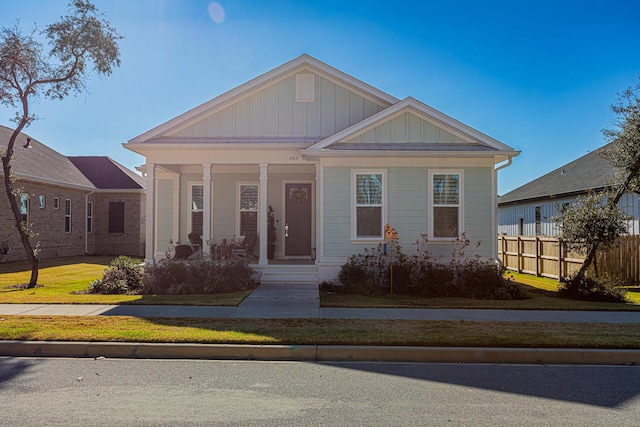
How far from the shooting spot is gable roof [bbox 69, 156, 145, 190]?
81.8ft

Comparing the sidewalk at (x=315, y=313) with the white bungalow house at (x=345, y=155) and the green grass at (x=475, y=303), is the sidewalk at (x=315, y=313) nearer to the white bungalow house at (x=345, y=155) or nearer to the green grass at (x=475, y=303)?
the green grass at (x=475, y=303)

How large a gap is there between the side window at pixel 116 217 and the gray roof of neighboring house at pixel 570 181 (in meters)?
21.1

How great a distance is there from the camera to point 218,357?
6410 mm

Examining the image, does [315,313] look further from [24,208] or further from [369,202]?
[24,208]

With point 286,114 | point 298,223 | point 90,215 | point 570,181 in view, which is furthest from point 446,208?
point 90,215

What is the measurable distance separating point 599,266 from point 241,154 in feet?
38.4

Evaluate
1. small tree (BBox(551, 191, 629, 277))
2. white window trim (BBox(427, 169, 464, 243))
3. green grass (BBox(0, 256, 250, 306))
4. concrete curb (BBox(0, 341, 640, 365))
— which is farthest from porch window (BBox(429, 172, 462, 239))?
concrete curb (BBox(0, 341, 640, 365))

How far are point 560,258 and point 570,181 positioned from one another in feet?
33.1

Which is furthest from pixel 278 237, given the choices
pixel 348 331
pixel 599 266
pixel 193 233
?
pixel 599 266

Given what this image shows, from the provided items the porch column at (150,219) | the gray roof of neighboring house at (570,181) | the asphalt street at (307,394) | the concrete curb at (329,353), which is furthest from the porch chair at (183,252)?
the gray roof of neighboring house at (570,181)

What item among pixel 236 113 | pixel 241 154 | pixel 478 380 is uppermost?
pixel 236 113

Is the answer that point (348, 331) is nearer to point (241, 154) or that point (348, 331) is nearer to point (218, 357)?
point (218, 357)

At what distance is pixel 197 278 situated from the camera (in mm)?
11828

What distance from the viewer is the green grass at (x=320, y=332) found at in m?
6.67
